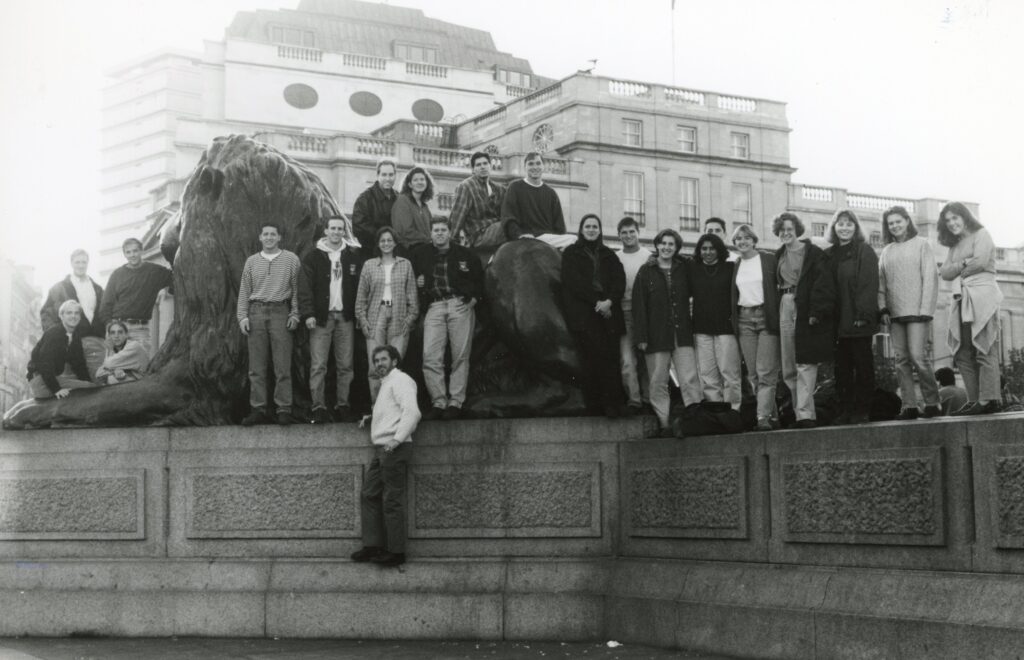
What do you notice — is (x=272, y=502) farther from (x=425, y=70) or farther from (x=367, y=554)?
(x=425, y=70)

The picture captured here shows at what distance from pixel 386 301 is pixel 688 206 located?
47190mm

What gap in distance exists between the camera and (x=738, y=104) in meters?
58.9

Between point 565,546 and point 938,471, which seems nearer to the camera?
point 938,471

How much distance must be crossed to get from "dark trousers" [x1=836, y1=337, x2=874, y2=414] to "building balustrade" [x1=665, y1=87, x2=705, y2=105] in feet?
158

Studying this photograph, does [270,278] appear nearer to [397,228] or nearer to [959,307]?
[397,228]

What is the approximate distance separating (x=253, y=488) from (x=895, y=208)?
17.2ft

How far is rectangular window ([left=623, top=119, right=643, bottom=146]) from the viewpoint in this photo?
2202 inches

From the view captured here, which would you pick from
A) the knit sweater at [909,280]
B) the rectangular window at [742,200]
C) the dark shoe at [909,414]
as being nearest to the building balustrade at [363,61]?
the rectangular window at [742,200]

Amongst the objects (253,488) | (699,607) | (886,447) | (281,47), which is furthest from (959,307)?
(281,47)

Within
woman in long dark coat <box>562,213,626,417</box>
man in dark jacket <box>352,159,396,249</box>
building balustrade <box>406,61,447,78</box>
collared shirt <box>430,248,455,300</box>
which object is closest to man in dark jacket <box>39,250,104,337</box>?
man in dark jacket <box>352,159,396,249</box>

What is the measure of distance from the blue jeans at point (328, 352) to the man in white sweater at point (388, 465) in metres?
0.65

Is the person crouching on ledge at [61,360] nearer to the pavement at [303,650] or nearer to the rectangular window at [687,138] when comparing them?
the pavement at [303,650]

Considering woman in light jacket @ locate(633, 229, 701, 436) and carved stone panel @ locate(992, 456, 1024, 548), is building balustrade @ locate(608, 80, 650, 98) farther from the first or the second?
carved stone panel @ locate(992, 456, 1024, 548)

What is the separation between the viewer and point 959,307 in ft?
31.9
